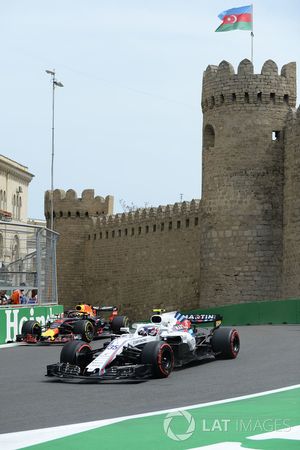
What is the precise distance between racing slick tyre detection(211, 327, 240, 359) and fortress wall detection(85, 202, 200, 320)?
21.3m

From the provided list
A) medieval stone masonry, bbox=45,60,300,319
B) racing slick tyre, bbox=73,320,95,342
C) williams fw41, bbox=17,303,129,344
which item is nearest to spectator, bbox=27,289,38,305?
williams fw41, bbox=17,303,129,344

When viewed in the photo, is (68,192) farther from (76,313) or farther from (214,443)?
(214,443)

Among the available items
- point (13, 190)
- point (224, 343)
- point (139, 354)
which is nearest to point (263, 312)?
point (224, 343)

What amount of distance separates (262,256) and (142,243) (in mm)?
11984

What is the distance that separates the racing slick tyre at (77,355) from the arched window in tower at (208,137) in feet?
65.1

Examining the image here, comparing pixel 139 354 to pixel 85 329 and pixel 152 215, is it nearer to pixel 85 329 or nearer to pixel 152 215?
pixel 85 329

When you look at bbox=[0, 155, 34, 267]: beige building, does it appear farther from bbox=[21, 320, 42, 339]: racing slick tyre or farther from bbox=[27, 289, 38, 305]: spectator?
bbox=[21, 320, 42, 339]: racing slick tyre

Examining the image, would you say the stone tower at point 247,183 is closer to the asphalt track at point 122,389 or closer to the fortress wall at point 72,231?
the asphalt track at point 122,389

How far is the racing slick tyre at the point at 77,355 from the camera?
38.9 feet

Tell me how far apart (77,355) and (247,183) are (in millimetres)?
18879

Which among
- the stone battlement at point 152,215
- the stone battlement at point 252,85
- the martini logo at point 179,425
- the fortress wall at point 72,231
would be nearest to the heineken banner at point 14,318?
the martini logo at point 179,425

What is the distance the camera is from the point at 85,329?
17.8 m

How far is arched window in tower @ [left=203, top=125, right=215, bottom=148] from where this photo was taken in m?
31.4

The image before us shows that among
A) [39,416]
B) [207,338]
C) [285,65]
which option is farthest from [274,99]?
[39,416]
